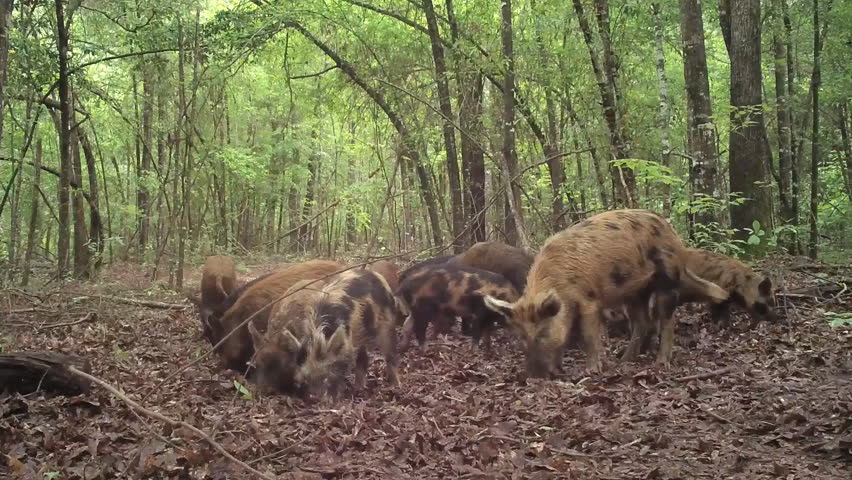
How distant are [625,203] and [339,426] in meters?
7.34

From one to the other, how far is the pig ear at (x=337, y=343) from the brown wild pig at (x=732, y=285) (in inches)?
155

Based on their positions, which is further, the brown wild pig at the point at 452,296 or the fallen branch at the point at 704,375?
the brown wild pig at the point at 452,296

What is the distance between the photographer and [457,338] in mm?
9945

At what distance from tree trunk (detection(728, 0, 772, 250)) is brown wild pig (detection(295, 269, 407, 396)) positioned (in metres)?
6.49

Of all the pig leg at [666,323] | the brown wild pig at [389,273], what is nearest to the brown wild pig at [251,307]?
the brown wild pig at [389,273]

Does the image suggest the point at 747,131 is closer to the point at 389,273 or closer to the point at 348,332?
the point at 389,273

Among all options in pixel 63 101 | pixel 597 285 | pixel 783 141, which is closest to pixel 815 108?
pixel 783 141

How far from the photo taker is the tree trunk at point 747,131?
11.0 metres

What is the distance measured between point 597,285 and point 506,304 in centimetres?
103

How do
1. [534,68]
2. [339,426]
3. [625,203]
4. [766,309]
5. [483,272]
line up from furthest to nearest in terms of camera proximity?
[534,68]
[625,203]
[483,272]
[766,309]
[339,426]

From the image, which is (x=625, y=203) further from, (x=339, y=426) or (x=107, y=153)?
(x=107, y=153)

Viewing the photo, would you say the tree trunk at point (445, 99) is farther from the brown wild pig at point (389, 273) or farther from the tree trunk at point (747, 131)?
the tree trunk at point (747, 131)

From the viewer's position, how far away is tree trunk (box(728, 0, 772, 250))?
36.2 feet

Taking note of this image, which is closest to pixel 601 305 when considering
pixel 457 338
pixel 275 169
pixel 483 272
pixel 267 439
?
pixel 483 272
